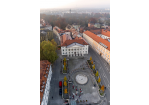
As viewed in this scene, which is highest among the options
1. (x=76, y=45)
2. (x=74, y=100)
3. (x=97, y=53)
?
(x=76, y=45)

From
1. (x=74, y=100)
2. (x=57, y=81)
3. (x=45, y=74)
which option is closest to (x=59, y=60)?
(x=57, y=81)

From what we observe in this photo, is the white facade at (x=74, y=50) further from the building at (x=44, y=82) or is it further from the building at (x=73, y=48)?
the building at (x=44, y=82)

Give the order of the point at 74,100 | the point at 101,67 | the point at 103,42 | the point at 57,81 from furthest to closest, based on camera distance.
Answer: the point at 103,42, the point at 101,67, the point at 57,81, the point at 74,100

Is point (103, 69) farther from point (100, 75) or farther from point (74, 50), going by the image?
point (74, 50)

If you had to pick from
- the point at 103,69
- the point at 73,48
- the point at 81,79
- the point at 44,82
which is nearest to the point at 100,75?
the point at 103,69

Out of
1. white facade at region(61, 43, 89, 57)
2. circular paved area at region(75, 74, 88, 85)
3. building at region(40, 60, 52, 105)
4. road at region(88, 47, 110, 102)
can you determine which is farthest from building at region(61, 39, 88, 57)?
building at region(40, 60, 52, 105)

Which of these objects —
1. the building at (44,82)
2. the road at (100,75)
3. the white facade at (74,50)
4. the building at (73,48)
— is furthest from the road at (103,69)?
the building at (44,82)
